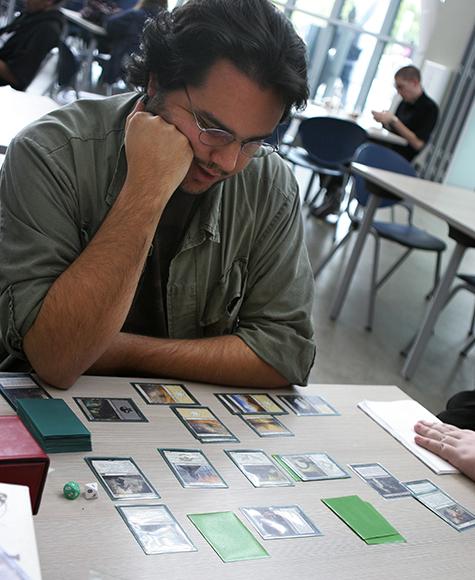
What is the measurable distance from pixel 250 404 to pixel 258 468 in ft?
0.83

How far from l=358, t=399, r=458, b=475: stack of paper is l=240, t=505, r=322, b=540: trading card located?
41 centimetres

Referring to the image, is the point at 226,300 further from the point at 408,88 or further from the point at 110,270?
the point at 408,88

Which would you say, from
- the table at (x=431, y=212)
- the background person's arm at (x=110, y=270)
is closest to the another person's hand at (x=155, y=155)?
the background person's arm at (x=110, y=270)

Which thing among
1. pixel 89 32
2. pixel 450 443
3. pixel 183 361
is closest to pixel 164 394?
pixel 183 361

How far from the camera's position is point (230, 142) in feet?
4.64

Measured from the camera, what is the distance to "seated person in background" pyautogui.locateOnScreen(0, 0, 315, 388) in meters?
1.34

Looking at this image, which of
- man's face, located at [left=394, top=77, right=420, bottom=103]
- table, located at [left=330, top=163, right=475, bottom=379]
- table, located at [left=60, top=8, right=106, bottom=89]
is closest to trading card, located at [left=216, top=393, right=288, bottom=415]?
table, located at [left=330, top=163, right=475, bottom=379]

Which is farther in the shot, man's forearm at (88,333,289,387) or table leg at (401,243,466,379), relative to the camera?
table leg at (401,243,466,379)

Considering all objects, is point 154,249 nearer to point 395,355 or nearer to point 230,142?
point 230,142

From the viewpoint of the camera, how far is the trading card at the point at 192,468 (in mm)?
1121

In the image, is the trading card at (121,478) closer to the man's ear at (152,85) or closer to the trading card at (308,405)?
the trading card at (308,405)

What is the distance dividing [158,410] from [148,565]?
409 millimetres

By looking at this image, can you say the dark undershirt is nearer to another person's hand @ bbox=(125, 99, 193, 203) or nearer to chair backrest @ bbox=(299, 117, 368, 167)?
another person's hand @ bbox=(125, 99, 193, 203)

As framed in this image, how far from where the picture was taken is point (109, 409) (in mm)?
1256
